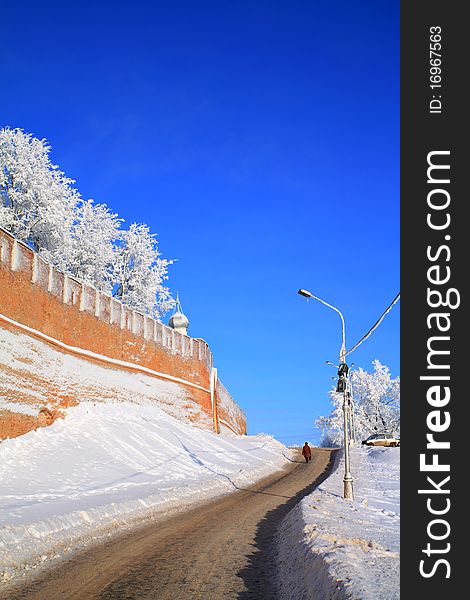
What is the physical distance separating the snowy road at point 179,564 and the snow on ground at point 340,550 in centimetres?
42

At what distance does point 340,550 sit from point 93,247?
4110 cm

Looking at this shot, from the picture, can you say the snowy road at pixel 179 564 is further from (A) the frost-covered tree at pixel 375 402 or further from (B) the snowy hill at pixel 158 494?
(A) the frost-covered tree at pixel 375 402

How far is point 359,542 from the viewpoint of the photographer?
28.5 ft

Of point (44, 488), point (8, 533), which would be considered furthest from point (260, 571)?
point (44, 488)

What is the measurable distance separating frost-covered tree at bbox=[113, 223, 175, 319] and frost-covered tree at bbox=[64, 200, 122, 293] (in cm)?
101

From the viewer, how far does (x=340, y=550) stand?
7.72 metres

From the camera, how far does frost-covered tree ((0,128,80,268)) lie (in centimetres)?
3866

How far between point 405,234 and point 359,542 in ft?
16.3

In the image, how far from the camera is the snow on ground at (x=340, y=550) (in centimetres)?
606

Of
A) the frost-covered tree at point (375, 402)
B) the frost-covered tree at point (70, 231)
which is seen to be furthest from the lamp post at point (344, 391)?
the frost-covered tree at point (375, 402)

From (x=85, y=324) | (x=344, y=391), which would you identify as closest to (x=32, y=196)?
(x=85, y=324)

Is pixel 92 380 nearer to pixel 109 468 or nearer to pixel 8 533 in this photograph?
pixel 109 468

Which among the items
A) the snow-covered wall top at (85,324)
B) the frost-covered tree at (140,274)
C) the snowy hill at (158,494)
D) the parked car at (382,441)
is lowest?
the snowy hill at (158,494)

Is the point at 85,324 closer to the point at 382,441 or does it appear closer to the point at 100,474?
the point at 100,474
